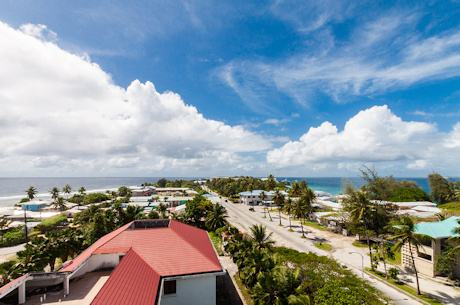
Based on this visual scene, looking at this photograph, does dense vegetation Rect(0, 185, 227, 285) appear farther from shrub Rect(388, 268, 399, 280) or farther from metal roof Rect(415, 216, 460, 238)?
metal roof Rect(415, 216, 460, 238)

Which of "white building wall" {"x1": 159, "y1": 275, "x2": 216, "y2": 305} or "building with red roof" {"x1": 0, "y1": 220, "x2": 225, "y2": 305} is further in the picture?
"white building wall" {"x1": 159, "y1": 275, "x2": 216, "y2": 305}

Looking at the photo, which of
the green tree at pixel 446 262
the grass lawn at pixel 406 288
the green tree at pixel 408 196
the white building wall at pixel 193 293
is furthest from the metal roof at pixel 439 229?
the green tree at pixel 408 196

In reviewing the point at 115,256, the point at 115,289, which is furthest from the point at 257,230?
the point at 115,289

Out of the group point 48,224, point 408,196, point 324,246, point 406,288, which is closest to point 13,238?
point 48,224

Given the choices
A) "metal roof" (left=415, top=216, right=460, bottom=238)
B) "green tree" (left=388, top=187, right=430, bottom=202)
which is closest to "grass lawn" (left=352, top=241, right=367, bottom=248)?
"metal roof" (left=415, top=216, right=460, bottom=238)

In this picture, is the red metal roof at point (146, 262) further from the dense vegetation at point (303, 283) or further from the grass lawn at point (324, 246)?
the grass lawn at point (324, 246)

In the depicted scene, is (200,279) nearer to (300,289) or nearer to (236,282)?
(300,289)

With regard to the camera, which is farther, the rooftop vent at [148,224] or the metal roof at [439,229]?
the metal roof at [439,229]
